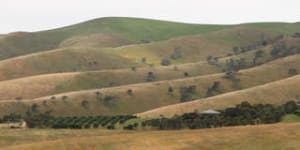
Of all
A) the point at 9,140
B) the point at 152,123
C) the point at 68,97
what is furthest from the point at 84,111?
the point at 9,140

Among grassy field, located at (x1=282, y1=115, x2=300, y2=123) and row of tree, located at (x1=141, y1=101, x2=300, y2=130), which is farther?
grassy field, located at (x1=282, y1=115, x2=300, y2=123)

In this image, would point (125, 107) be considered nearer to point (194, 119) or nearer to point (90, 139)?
point (194, 119)

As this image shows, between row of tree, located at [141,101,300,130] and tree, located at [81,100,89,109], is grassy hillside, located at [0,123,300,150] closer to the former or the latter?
row of tree, located at [141,101,300,130]

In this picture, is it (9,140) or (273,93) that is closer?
A: (9,140)

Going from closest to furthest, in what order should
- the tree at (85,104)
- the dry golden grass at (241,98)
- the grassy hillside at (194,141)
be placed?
1. the grassy hillside at (194,141)
2. the dry golden grass at (241,98)
3. the tree at (85,104)

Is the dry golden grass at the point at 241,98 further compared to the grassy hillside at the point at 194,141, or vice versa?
the dry golden grass at the point at 241,98

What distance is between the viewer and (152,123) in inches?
4402

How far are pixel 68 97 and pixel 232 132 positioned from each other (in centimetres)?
12278

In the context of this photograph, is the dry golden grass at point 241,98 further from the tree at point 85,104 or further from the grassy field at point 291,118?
the grassy field at point 291,118

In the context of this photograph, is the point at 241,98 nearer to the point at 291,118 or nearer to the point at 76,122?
the point at 76,122

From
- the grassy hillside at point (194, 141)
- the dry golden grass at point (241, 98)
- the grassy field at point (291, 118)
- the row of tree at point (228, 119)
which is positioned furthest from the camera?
the dry golden grass at point (241, 98)

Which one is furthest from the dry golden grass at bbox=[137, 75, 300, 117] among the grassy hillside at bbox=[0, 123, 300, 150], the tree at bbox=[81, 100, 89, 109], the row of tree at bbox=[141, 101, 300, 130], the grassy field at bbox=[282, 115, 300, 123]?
the grassy hillside at bbox=[0, 123, 300, 150]

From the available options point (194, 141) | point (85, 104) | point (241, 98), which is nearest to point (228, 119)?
point (194, 141)

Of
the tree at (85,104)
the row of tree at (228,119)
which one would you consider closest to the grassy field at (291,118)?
the row of tree at (228,119)
